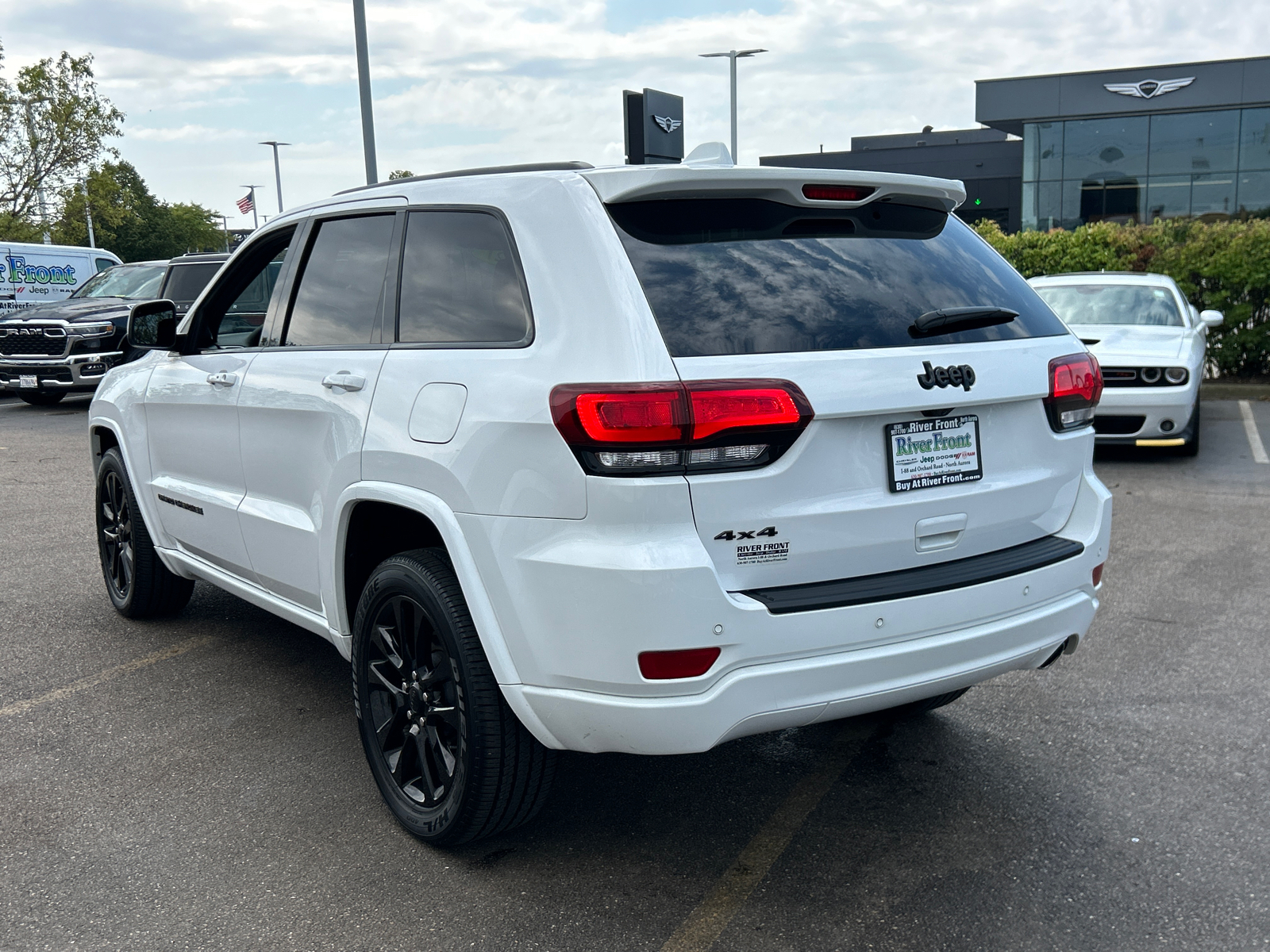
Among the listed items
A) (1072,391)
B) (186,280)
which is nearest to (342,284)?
(1072,391)

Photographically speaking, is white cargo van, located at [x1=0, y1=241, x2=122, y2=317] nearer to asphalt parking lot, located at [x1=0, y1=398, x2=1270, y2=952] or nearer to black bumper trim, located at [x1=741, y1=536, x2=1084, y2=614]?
asphalt parking lot, located at [x1=0, y1=398, x2=1270, y2=952]

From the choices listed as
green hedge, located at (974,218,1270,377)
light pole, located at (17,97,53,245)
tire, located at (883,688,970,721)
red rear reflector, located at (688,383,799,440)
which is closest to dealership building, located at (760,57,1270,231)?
green hedge, located at (974,218,1270,377)

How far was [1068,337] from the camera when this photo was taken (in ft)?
11.3

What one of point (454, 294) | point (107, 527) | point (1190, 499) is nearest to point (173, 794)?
point (454, 294)

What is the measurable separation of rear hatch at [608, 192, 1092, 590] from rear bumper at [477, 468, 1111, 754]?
110mm

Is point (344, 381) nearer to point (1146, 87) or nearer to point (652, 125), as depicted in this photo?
point (652, 125)

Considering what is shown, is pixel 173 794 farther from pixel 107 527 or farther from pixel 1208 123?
pixel 1208 123

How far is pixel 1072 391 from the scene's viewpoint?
332cm

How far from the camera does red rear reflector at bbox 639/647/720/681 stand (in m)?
2.64

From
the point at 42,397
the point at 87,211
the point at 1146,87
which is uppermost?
the point at 1146,87

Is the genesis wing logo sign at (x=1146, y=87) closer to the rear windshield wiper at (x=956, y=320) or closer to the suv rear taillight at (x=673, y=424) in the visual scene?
the rear windshield wiper at (x=956, y=320)

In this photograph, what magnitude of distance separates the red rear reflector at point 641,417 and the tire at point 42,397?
50.8 feet

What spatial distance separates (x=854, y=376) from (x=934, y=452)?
0.34 metres

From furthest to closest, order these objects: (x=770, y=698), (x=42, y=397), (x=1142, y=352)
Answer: (x=42, y=397), (x=1142, y=352), (x=770, y=698)
